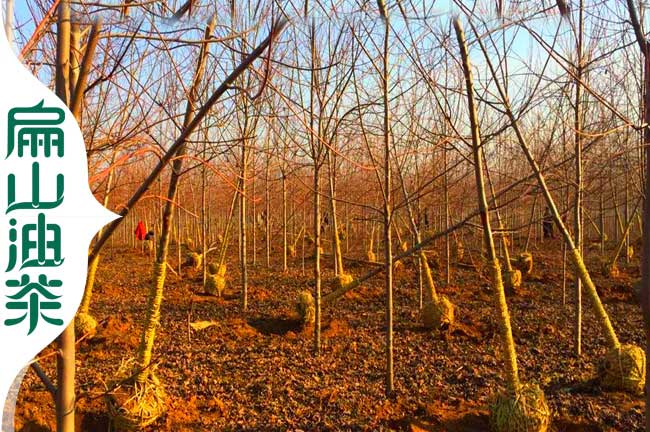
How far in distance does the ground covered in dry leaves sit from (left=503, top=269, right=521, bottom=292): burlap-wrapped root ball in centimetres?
17

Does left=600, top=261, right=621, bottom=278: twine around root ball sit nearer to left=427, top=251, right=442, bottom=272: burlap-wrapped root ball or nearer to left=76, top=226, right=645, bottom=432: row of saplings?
left=427, top=251, right=442, bottom=272: burlap-wrapped root ball

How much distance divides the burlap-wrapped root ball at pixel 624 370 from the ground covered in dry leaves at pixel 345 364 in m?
0.11

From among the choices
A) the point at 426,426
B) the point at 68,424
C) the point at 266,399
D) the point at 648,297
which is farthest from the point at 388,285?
the point at 68,424

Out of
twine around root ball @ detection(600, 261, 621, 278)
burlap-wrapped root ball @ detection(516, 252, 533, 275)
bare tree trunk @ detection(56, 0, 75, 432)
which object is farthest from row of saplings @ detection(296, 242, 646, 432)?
twine around root ball @ detection(600, 261, 621, 278)

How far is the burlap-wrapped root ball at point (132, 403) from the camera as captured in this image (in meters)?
2.94

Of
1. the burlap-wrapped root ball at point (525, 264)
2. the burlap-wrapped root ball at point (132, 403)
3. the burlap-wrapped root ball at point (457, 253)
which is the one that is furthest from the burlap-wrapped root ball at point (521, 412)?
the burlap-wrapped root ball at point (457, 253)

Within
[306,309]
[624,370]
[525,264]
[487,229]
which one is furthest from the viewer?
[525,264]

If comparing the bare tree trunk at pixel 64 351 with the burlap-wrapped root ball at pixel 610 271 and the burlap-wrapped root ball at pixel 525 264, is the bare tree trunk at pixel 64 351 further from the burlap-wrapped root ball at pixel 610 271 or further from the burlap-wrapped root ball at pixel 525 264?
the burlap-wrapped root ball at pixel 610 271

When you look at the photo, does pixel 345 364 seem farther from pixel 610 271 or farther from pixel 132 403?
pixel 610 271

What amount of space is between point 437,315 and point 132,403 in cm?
353

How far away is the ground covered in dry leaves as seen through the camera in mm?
3195

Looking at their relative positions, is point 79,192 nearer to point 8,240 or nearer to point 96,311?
point 8,240


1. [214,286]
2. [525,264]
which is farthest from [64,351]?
[525,264]

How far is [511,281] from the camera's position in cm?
766
